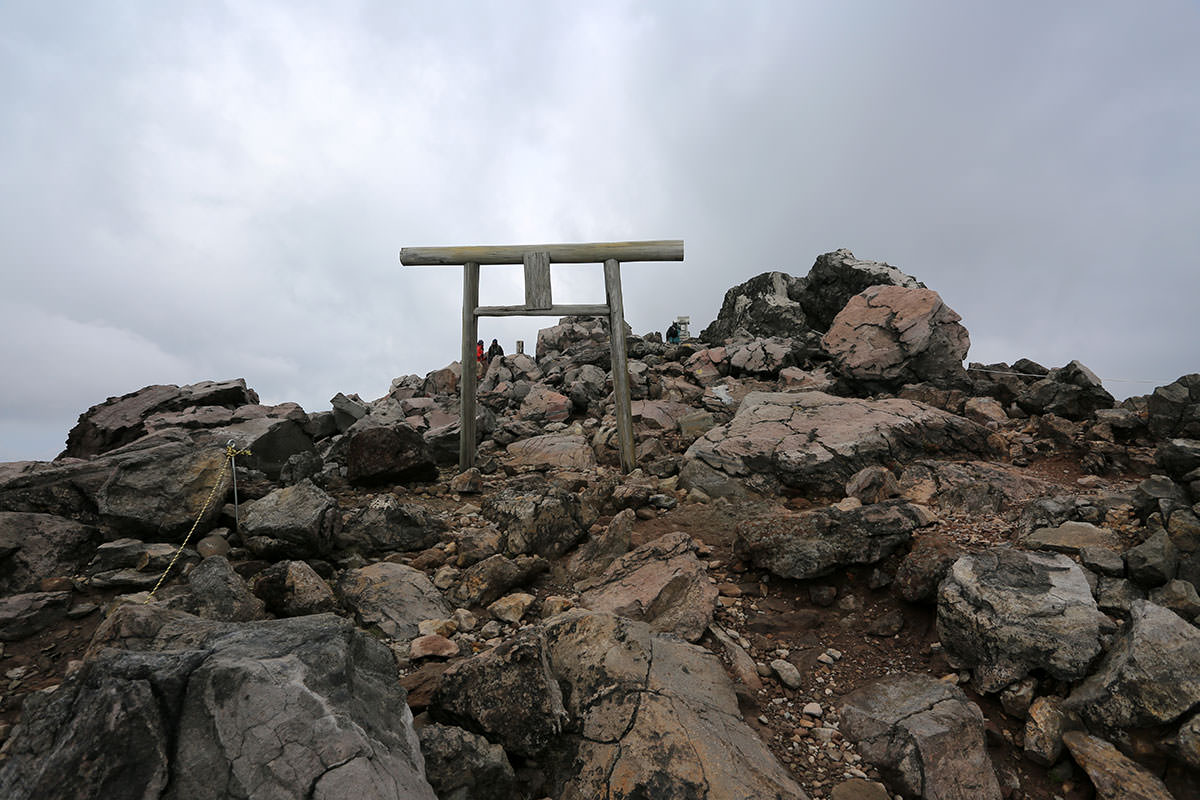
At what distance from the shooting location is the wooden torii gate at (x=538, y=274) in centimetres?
799

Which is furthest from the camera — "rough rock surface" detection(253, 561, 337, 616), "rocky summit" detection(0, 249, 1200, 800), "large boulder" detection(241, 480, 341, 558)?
"large boulder" detection(241, 480, 341, 558)

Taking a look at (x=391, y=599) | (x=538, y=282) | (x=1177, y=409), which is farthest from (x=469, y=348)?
(x=1177, y=409)

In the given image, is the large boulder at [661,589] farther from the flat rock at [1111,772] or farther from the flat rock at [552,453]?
the flat rock at [552,453]

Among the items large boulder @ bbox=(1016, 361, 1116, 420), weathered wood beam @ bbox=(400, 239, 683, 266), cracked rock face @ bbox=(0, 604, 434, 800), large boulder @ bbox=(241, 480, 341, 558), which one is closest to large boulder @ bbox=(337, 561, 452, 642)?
large boulder @ bbox=(241, 480, 341, 558)

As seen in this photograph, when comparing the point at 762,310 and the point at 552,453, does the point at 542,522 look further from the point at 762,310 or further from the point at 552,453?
the point at 762,310

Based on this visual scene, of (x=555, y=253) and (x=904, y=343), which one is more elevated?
(x=555, y=253)

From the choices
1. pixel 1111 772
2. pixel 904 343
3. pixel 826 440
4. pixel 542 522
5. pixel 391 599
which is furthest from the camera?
pixel 904 343

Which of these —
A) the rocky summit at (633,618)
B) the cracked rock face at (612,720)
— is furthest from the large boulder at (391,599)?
the cracked rock face at (612,720)

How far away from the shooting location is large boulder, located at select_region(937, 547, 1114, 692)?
3080 mm

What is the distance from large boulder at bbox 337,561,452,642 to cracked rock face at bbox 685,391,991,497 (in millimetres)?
3496

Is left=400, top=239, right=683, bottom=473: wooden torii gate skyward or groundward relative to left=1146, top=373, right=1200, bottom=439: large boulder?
skyward

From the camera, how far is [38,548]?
411 cm

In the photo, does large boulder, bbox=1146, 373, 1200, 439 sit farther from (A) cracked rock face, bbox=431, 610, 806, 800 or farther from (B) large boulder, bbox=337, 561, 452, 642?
(B) large boulder, bbox=337, 561, 452, 642

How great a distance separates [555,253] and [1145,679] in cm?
734
